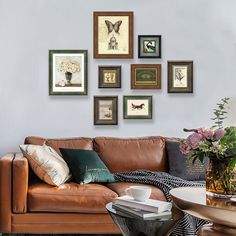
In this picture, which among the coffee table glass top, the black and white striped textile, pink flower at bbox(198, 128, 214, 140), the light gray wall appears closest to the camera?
the coffee table glass top

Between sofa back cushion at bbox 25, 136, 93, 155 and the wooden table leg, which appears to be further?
sofa back cushion at bbox 25, 136, 93, 155

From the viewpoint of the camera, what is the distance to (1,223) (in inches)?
123

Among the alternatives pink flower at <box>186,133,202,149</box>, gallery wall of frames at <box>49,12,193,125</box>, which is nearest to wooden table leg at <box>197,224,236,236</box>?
pink flower at <box>186,133,202,149</box>

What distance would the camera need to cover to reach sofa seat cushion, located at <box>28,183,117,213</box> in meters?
3.12

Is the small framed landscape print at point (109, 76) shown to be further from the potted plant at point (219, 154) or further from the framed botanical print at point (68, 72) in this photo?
the potted plant at point (219, 154)

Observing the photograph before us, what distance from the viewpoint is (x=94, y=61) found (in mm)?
4359

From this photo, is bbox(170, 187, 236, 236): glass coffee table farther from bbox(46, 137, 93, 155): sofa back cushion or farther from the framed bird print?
the framed bird print

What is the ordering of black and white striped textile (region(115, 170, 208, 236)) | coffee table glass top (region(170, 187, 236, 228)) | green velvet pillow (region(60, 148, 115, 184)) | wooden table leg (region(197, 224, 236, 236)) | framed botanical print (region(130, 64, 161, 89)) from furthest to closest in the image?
framed botanical print (region(130, 64, 161, 89)), green velvet pillow (region(60, 148, 115, 184)), black and white striped textile (region(115, 170, 208, 236)), wooden table leg (region(197, 224, 236, 236)), coffee table glass top (region(170, 187, 236, 228))

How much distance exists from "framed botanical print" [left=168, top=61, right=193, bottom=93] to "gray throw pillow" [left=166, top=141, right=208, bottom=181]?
2.45 feet

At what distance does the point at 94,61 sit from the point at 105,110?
54cm

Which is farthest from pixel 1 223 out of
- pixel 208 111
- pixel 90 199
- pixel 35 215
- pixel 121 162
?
pixel 208 111

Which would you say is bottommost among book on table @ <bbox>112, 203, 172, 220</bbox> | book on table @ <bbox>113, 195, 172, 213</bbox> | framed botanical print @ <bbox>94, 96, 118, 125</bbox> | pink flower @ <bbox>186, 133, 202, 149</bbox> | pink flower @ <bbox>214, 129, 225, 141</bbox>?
book on table @ <bbox>112, 203, 172, 220</bbox>

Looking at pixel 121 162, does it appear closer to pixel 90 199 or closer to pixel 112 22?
pixel 90 199

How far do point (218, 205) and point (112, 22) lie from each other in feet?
9.19
